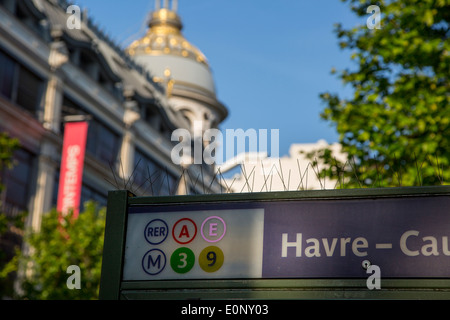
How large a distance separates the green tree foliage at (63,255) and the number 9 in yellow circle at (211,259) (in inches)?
997

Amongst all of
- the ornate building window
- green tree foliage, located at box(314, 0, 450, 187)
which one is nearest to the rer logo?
green tree foliage, located at box(314, 0, 450, 187)

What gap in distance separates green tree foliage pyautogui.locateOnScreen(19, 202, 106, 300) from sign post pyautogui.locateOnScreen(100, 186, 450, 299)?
25115 millimetres

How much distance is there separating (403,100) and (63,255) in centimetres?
1902

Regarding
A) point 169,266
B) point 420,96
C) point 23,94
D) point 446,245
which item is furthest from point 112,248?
point 23,94

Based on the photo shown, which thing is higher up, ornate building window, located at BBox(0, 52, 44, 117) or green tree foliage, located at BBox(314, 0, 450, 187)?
ornate building window, located at BBox(0, 52, 44, 117)

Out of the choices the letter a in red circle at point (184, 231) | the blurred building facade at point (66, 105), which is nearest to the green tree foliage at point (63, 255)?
the blurred building facade at point (66, 105)

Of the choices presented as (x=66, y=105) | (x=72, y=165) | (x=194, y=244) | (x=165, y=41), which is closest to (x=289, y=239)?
(x=194, y=244)

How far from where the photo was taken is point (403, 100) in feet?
52.1

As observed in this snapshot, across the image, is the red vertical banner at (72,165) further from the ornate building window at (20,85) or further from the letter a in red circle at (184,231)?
the letter a in red circle at (184,231)

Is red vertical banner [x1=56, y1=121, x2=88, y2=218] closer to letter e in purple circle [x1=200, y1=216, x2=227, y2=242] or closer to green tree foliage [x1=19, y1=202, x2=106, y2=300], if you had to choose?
green tree foliage [x1=19, y1=202, x2=106, y2=300]

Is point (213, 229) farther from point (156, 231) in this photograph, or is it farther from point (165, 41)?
point (165, 41)

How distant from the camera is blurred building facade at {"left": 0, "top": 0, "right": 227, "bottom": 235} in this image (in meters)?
37.4

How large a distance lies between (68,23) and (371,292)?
43.3 m
